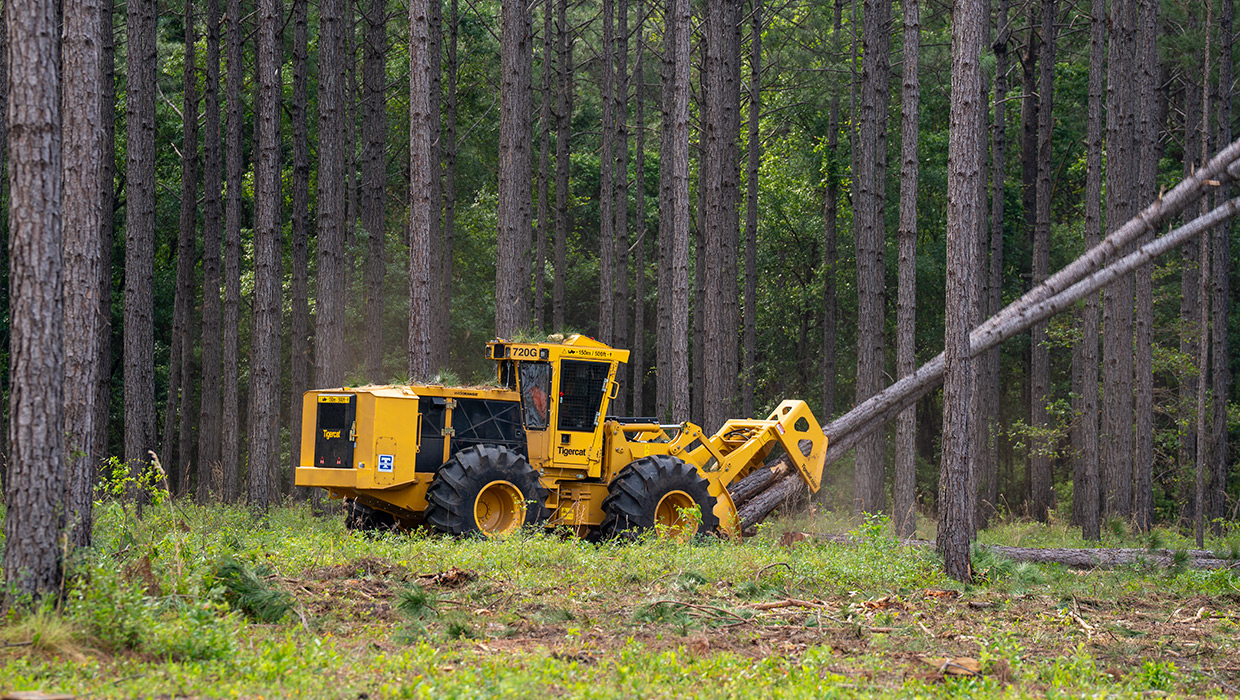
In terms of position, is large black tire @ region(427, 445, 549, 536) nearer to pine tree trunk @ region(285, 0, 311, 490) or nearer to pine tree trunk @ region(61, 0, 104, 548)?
pine tree trunk @ region(61, 0, 104, 548)

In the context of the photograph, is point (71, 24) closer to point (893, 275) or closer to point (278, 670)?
point (278, 670)

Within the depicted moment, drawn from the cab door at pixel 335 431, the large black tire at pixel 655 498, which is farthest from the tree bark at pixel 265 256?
the large black tire at pixel 655 498

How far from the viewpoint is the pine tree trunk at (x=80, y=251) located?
7.96 m

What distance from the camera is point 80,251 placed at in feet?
26.8

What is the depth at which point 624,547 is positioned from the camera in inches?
498

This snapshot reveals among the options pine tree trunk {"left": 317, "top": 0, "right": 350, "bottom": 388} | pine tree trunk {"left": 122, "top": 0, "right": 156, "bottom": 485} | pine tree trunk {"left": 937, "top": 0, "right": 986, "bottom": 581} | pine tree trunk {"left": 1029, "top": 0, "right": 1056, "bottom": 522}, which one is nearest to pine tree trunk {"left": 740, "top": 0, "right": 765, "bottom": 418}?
pine tree trunk {"left": 1029, "top": 0, "right": 1056, "bottom": 522}

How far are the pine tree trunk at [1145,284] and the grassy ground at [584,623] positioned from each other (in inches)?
379

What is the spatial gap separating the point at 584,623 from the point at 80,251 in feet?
15.8

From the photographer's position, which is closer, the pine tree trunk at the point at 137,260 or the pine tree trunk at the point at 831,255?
the pine tree trunk at the point at 137,260

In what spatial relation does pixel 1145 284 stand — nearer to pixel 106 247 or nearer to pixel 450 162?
pixel 450 162

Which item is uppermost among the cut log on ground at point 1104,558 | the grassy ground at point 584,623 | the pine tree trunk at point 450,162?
the pine tree trunk at point 450,162

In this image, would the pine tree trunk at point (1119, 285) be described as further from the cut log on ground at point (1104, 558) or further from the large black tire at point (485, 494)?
the large black tire at point (485, 494)

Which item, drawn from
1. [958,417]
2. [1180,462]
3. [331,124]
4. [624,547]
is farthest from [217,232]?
[1180,462]

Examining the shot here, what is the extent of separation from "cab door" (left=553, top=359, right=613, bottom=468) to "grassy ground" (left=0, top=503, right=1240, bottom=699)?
1406mm
